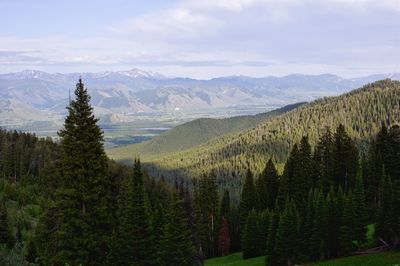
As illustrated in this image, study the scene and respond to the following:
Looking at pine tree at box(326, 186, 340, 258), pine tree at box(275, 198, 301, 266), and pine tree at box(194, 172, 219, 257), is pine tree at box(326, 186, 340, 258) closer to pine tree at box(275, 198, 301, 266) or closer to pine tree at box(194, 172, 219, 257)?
pine tree at box(275, 198, 301, 266)

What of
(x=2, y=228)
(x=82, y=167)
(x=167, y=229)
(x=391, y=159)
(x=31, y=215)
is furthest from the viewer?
(x=31, y=215)

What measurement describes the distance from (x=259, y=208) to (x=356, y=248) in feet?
143

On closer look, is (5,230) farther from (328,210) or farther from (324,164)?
(324,164)

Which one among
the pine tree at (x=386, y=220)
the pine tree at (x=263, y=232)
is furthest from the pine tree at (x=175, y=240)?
the pine tree at (x=263, y=232)

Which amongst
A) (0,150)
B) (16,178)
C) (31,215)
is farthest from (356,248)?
(0,150)

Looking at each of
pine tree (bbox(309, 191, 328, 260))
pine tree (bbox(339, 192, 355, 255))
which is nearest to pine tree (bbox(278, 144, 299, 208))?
pine tree (bbox(309, 191, 328, 260))

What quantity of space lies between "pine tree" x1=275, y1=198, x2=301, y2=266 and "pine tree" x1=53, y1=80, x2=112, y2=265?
34.6 metres

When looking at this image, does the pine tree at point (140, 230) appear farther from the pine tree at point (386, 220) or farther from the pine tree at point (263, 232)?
the pine tree at point (263, 232)

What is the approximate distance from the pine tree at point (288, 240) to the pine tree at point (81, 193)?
34.6 metres

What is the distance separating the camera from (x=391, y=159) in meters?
72.8

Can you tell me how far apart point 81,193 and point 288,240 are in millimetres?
37910

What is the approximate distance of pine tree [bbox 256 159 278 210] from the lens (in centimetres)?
9844

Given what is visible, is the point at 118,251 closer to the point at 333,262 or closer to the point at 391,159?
the point at 333,262

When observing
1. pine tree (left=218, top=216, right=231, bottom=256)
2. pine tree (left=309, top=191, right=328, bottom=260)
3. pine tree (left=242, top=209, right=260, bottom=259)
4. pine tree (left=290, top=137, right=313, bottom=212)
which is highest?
pine tree (left=290, top=137, right=313, bottom=212)
